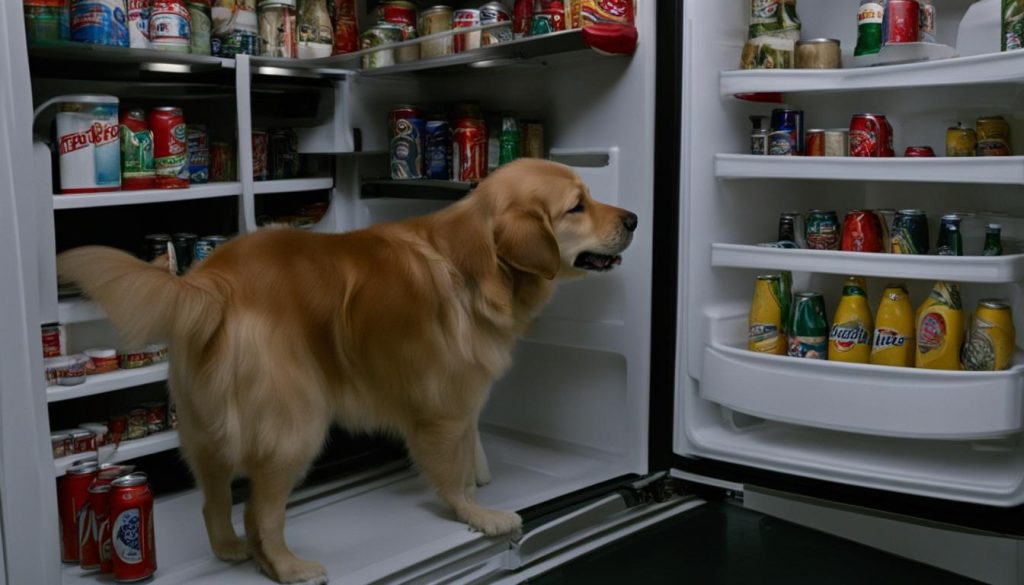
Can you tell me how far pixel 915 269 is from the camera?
1.54m

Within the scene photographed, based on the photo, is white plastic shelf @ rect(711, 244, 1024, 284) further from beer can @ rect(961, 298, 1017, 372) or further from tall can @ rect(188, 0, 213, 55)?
tall can @ rect(188, 0, 213, 55)

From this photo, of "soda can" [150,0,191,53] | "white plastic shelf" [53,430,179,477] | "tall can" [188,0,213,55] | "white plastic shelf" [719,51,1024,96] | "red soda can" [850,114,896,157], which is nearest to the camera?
"white plastic shelf" [719,51,1024,96]

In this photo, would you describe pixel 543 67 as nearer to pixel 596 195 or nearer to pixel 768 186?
pixel 596 195

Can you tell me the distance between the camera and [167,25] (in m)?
1.85

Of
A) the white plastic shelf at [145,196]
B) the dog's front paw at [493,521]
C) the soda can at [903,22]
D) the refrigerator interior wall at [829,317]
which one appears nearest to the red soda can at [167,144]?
the white plastic shelf at [145,196]

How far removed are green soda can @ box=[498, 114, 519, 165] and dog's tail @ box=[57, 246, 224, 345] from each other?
0.81 m

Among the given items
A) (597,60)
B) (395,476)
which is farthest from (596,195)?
(395,476)

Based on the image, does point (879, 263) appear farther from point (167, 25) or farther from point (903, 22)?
point (167, 25)

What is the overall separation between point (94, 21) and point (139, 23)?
5.4 inches

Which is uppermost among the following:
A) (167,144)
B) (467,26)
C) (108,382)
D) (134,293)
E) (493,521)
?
(467,26)

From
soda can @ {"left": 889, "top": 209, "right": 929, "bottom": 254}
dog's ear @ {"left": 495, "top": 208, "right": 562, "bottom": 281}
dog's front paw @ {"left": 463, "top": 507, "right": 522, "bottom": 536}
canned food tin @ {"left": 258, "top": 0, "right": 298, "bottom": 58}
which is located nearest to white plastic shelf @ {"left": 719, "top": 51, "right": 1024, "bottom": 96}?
soda can @ {"left": 889, "top": 209, "right": 929, "bottom": 254}

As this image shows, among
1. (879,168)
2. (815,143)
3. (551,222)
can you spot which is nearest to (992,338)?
(879,168)

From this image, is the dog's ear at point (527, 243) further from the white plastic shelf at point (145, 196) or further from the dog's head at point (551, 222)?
the white plastic shelf at point (145, 196)

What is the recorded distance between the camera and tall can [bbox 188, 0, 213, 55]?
1.96m
